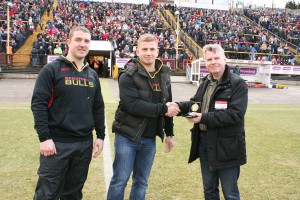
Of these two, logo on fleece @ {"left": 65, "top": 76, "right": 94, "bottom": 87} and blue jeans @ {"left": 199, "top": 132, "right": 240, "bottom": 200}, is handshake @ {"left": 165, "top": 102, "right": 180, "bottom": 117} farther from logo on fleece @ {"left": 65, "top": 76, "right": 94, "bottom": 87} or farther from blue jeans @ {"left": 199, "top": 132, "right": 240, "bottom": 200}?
logo on fleece @ {"left": 65, "top": 76, "right": 94, "bottom": 87}

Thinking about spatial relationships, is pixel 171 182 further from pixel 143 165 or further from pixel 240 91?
pixel 240 91

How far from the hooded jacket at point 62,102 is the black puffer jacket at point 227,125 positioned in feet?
3.96

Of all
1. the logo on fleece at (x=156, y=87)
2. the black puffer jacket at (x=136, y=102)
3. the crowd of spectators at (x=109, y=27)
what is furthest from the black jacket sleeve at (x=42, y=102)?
the crowd of spectators at (x=109, y=27)

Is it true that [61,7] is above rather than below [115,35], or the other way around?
above

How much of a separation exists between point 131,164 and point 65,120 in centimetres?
85

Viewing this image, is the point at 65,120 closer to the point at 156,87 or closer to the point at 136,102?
the point at 136,102

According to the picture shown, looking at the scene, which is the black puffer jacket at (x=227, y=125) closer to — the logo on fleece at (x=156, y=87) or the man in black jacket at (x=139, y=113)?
the man in black jacket at (x=139, y=113)

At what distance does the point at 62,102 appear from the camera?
3.30 metres

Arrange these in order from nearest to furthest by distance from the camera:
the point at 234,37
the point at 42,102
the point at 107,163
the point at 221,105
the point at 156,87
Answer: the point at 42,102 < the point at 221,105 < the point at 156,87 < the point at 107,163 < the point at 234,37

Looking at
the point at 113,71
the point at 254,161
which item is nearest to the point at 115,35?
the point at 113,71

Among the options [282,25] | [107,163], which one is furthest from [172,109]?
[282,25]

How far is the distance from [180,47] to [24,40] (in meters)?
13.5

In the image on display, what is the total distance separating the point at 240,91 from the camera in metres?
3.38

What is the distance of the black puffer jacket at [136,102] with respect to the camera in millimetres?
3438
